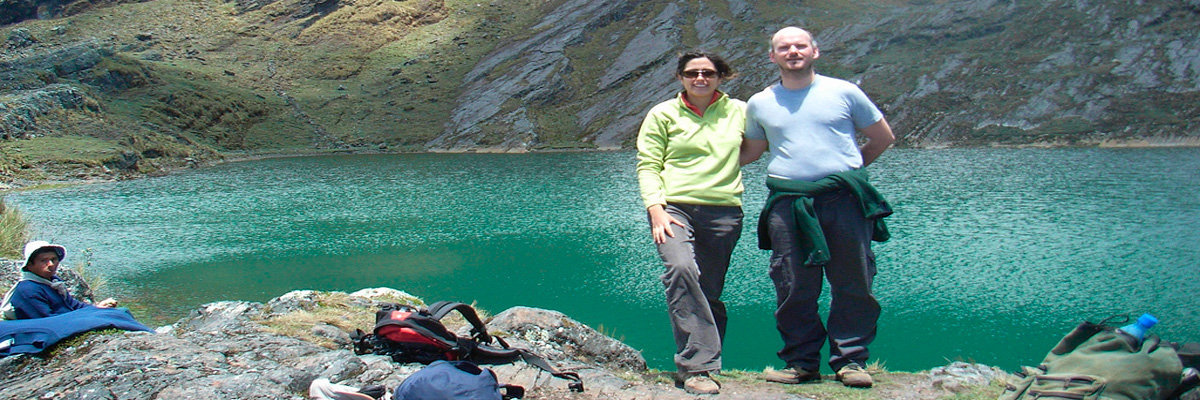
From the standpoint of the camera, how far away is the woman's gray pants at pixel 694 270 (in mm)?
4785

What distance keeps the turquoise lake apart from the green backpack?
619 cm

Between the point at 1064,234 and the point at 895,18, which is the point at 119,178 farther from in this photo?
the point at 895,18

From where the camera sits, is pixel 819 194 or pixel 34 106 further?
pixel 34 106

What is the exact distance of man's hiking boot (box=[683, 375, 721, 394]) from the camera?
4.77m

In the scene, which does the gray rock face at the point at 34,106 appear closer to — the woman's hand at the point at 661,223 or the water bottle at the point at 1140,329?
the woman's hand at the point at 661,223

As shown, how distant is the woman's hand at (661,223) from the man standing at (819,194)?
0.70 m

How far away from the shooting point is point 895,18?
84875 millimetres

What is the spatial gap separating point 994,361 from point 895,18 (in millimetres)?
80345

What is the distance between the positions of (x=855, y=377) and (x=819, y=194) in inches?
46.9

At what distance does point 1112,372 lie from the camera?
3953 mm

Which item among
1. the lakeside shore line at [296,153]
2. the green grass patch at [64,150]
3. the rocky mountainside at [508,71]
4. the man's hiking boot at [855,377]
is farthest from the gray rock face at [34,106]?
the man's hiking boot at [855,377]

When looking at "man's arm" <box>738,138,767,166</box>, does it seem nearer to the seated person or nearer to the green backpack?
the green backpack

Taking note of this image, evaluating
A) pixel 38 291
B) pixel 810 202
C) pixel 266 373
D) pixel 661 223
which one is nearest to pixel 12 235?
pixel 38 291

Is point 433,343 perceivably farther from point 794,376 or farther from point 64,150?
point 64,150
